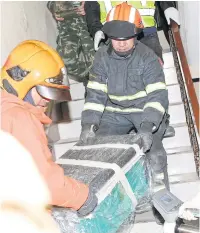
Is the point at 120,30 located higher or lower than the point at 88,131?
higher

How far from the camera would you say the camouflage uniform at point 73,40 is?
5012 millimetres

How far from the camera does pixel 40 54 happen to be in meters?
2.56

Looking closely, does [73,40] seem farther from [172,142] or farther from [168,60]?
[172,142]

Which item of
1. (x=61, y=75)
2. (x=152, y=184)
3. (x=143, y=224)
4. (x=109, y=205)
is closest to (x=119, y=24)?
(x=61, y=75)

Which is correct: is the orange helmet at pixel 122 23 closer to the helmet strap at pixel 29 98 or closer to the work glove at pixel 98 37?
the work glove at pixel 98 37

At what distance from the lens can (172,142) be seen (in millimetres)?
4242

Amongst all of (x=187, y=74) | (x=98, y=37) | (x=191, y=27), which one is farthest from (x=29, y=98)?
(x=191, y=27)

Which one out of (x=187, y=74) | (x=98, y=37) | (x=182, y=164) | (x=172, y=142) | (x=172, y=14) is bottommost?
(x=182, y=164)

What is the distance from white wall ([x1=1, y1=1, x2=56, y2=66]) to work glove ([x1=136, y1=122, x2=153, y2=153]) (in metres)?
1.48

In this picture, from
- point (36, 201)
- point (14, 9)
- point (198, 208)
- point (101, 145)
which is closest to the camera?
point (198, 208)

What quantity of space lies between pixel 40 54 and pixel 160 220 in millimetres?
1993

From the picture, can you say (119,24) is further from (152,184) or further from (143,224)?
(143,224)

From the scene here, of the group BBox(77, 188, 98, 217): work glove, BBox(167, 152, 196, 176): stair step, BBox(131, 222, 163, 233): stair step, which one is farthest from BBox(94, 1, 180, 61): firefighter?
BBox(77, 188, 98, 217): work glove

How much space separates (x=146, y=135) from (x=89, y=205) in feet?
3.14
